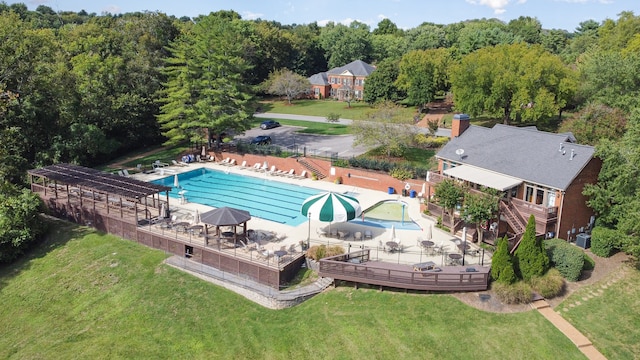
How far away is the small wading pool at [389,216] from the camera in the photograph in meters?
30.2

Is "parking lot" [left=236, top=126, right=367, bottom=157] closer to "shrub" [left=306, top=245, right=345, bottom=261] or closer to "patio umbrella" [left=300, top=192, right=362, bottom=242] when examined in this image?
"patio umbrella" [left=300, top=192, right=362, bottom=242]

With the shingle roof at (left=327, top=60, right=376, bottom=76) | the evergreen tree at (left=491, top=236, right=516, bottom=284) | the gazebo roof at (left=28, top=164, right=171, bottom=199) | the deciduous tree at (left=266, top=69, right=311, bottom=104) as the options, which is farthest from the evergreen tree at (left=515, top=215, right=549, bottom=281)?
the shingle roof at (left=327, top=60, right=376, bottom=76)

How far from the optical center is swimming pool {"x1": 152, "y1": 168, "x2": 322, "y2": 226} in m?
33.3

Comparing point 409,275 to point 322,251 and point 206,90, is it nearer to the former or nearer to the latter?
point 322,251

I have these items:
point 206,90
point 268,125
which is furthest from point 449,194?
point 268,125

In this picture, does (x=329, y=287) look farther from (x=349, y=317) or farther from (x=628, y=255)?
(x=628, y=255)

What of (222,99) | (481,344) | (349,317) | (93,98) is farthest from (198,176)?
(481,344)

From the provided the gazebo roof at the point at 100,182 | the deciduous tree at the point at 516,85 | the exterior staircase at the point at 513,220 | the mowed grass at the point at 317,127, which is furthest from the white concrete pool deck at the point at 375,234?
the mowed grass at the point at 317,127

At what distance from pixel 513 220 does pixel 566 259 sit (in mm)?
3593

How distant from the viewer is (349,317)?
Result: 68.7 feet

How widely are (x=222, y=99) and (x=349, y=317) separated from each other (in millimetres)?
29999

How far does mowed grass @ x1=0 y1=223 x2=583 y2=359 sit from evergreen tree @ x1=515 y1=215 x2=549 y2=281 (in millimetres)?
2177

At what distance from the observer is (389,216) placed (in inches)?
1267

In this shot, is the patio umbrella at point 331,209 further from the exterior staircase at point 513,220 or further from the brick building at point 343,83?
the brick building at point 343,83
